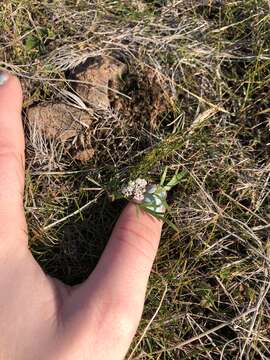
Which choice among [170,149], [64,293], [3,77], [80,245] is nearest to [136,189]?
[170,149]

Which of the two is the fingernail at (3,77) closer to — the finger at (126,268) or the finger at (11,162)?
the finger at (11,162)

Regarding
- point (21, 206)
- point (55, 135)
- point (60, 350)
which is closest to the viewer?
point (60, 350)

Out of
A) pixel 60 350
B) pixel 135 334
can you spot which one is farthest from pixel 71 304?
pixel 135 334

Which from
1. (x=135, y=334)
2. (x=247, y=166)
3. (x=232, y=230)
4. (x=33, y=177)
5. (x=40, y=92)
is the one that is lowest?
(x=135, y=334)

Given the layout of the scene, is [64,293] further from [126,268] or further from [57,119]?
[57,119]

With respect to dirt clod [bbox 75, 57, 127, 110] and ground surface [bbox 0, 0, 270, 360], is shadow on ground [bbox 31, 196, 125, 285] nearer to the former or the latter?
ground surface [bbox 0, 0, 270, 360]

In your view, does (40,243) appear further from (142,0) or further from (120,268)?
(142,0)
